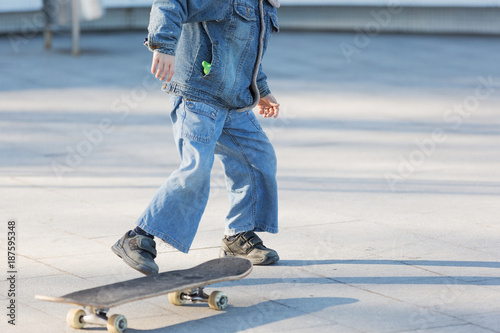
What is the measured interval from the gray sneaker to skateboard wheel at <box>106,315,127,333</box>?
0.57 meters

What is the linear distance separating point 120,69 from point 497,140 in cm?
605

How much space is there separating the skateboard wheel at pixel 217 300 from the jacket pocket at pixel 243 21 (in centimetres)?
131

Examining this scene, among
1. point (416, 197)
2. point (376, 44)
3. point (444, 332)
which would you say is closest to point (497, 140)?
point (416, 197)

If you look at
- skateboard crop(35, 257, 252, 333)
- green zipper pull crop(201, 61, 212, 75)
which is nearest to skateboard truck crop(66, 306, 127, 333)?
skateboard crop(35, 257, 252, 333)

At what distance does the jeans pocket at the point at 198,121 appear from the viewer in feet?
13.3

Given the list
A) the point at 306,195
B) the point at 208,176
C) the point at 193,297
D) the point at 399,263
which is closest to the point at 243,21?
the point at 208,176

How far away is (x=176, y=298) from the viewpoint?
12.3 feet

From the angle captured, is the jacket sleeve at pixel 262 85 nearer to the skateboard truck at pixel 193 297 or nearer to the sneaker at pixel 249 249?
the sneaker at pixel 249 249

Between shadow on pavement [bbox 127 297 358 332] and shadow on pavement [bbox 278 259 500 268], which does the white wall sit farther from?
shadow on pavement [bbox 127 297 358 332]

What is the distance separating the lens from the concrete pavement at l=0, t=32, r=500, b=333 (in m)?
3.77

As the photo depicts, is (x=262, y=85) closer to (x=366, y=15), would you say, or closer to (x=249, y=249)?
(x=249, y=249)

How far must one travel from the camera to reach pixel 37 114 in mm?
8953

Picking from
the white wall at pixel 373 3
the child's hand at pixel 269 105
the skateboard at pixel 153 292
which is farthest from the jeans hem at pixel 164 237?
the white wall at pixel 373 3

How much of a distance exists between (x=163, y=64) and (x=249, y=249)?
3.92 ft
